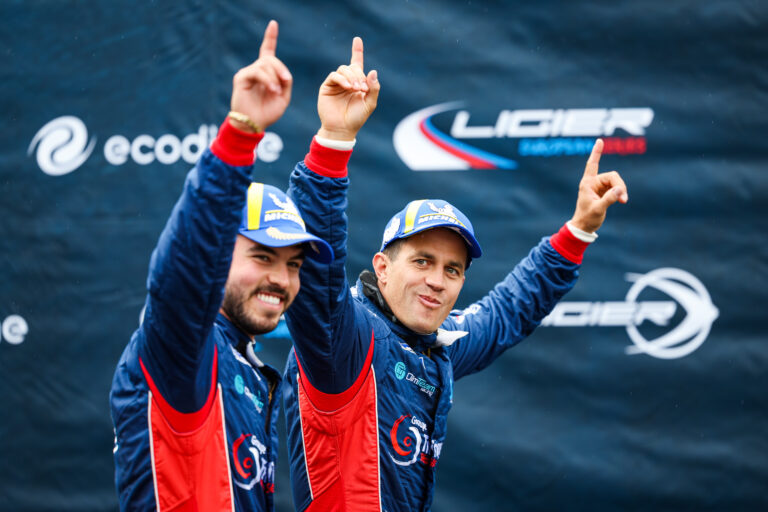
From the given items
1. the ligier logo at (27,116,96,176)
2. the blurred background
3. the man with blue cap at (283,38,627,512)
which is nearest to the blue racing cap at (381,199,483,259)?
the man with blue cap at (283,38,627,512)

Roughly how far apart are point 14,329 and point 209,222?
2.12 meters

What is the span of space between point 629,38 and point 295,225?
2.03m

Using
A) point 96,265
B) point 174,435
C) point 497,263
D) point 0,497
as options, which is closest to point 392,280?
point 174,435

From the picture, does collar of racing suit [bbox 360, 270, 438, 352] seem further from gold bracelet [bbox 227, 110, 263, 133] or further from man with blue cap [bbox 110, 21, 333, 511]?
gold bracelet [bbox 227, 110, 263, 133]

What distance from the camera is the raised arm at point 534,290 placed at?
217 cm

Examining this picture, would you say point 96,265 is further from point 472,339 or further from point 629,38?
point 629,38

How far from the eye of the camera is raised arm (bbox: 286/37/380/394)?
150 centimetres

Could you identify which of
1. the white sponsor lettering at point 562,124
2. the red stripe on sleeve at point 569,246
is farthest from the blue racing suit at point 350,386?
the white sponsor lettering at point 562,124

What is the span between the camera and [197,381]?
1.29 metres

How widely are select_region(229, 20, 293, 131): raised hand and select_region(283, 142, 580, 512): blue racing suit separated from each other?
0.30 metres

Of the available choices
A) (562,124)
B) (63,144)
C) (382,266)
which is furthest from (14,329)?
(562,124)

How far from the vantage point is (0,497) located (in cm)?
295

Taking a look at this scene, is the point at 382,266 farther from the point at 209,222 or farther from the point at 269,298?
the point at 209,222

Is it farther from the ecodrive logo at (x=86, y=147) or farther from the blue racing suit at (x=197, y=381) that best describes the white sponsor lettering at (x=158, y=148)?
the blue racing suit at (x=197, y=381)
